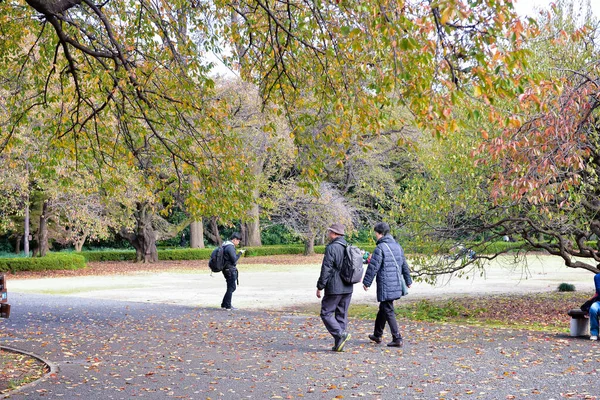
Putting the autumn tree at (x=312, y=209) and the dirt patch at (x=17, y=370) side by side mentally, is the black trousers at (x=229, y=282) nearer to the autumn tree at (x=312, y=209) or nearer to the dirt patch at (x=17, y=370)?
the dirt patch at (x=17, y=370)

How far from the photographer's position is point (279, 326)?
12.4m

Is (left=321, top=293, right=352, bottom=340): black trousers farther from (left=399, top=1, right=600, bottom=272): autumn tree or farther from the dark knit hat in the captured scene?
(left=399, top=1, right=600, bottom=272): autumn tree

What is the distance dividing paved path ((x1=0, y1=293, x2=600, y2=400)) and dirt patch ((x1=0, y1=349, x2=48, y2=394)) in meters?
0.23

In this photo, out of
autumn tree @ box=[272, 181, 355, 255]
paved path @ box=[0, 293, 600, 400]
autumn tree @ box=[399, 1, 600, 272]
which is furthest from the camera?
autumn tree @ box=[272, 181, 355, 255]

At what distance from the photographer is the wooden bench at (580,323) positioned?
34.6 ft

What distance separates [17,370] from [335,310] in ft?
13.1

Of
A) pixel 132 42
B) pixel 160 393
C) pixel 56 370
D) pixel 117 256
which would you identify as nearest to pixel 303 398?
pixel 160 393

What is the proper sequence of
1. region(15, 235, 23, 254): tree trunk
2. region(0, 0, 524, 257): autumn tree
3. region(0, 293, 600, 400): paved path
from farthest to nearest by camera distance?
region(15, 235, 23, 254): tree trunk < region(0, 293, 600, 400): paved path < region(0, 0, 524, 257): autumn tree

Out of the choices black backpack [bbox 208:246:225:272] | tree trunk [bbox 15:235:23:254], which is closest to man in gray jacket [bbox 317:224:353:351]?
black backpack [bbox 208:246:225:272]

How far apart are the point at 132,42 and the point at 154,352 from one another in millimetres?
5401

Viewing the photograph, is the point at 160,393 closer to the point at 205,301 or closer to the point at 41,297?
the point at 205,301

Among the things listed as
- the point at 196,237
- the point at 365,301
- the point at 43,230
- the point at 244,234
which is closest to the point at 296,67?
the point at 365,301

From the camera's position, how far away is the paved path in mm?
7145

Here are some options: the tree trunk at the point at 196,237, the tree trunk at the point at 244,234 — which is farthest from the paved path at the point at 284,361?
the tree trunk at the point at 244,234
